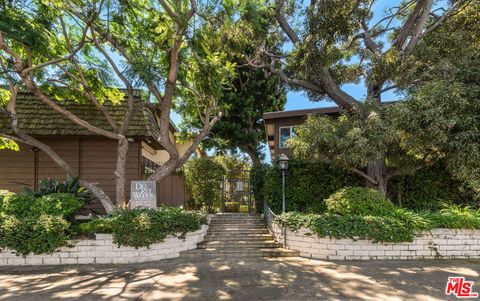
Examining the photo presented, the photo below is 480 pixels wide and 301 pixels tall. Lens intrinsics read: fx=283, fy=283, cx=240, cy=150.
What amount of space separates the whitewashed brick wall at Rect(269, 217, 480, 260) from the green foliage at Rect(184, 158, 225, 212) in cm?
481

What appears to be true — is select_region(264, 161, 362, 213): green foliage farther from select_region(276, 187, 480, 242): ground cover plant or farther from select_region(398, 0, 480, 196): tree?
select_region(398, 0, 480, 196): tree

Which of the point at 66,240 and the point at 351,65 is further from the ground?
the point at 351,65

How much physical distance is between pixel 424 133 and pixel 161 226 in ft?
22.2

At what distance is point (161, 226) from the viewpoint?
6.80 meters

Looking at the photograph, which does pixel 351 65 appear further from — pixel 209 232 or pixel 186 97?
pixel 209 232

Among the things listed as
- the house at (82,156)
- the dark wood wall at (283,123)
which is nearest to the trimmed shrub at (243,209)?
the dark wood wall at (283,123)

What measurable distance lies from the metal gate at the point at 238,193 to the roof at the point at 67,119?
3705 mm

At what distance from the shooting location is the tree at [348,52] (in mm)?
8006

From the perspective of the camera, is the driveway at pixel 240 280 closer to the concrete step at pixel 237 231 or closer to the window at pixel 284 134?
the concrete step at pixel 237 231

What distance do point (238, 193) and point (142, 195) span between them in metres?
5.19

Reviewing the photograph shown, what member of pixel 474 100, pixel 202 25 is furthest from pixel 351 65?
pixel 202 25

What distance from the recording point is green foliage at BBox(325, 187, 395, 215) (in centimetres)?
716

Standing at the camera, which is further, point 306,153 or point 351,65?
point 351,65

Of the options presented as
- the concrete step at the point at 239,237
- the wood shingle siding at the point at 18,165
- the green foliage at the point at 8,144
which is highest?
the green foliage at the point at 8,144
